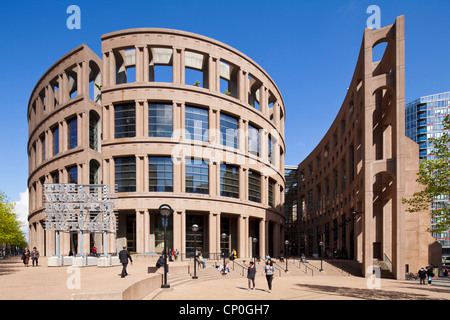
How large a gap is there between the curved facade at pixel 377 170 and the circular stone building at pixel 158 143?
12842 mm

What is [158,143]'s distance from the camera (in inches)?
1538

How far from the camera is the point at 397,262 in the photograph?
3017 centimetres

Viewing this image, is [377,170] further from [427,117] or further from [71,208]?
[427,117]

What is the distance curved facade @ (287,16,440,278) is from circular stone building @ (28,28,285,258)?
12842 millimetres

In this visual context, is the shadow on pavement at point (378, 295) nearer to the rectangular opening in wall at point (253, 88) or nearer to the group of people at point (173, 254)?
the group of people at point (173, 254)

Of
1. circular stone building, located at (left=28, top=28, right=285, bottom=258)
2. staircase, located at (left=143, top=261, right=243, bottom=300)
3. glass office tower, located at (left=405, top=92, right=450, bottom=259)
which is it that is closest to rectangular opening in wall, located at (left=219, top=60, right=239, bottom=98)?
circular stone building, located at (left=28, top=28, right=285, bottom=258)

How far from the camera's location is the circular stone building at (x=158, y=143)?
39.0m

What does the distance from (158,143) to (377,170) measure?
23.5 meters

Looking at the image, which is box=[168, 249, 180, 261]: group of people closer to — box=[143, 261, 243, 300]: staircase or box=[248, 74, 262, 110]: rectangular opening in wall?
box=[143, 261, 243, 300]: staircase

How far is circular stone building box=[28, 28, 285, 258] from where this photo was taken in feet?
128

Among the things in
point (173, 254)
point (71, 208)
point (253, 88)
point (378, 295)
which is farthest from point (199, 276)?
point (253, 88)

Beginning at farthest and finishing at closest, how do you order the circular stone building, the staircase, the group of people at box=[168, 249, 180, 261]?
1. the circular stone building
2. the group of people at box=[168, 249, 180, 261]
3. the staircase
